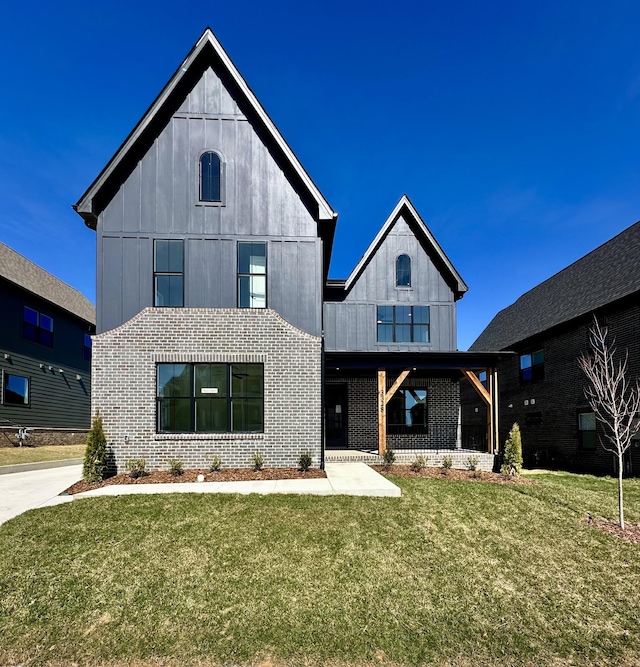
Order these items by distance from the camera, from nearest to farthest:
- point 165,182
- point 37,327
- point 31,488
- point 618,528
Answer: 1. point 618,528
2. point 31,488
3. point 165,182
4. point 37,327

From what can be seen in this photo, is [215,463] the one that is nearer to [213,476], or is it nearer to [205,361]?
[213,476]

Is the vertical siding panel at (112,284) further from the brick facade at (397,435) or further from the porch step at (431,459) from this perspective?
the brick facade at (397,435)

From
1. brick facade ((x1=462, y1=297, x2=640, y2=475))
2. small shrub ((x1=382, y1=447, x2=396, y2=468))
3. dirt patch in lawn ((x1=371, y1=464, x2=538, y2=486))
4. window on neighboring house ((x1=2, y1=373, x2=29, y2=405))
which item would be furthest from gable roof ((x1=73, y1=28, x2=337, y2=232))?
brick facade ((x1=462, y1=297, x2=640, y2=475))

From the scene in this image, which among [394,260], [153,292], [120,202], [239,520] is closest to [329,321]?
[394,260]

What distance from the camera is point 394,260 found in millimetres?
18375

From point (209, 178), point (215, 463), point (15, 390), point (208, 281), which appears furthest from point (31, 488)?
point (15, 390)

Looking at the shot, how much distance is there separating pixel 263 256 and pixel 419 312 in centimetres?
897

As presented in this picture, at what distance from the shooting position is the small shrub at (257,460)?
36.2 ft

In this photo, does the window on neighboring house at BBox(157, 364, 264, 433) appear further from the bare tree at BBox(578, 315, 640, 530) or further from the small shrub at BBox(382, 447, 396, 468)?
the bare tree at BBox(578, 315, 640, 530)

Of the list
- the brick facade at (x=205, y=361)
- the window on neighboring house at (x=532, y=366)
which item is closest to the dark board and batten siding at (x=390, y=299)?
the window on neighboring house at (x=532, y=366)

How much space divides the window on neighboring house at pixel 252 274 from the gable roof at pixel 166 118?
2172 millimetres

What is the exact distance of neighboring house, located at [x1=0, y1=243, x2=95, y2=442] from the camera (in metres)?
19.5

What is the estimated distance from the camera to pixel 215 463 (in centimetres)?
1090

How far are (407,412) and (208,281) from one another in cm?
1094
